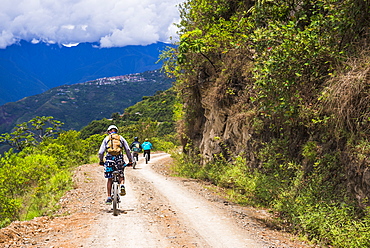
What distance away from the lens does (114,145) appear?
800cm

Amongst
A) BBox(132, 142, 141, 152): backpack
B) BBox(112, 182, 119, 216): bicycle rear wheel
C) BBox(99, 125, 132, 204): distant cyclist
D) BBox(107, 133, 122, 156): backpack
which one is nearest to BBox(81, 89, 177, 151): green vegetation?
BBox(132, 142, 141, 152): backpack

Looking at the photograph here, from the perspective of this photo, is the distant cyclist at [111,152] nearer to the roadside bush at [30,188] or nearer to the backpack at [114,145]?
the backpack at [114,145]

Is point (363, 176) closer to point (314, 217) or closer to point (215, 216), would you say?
point (314, 217)

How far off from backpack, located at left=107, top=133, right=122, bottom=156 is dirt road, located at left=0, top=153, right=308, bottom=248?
1.63m

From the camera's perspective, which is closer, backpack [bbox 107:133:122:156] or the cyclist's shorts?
backpack [bbox 107:133:122:156]

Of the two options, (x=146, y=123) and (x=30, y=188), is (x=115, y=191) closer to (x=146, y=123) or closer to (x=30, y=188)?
(x=30, y=188)

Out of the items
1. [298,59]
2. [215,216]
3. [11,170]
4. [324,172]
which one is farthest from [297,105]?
[11,170]

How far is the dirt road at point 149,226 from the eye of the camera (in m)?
5.86

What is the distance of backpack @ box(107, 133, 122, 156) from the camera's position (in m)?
7.94

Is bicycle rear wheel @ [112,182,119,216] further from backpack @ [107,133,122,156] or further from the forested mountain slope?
the forested mountain slope

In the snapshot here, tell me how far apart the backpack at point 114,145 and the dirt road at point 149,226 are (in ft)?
5.36

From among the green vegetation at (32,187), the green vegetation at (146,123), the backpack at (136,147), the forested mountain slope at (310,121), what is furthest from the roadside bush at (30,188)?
the green vegetation at (146,123)

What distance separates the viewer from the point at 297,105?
839cm

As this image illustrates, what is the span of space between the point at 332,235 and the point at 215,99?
393 inches
